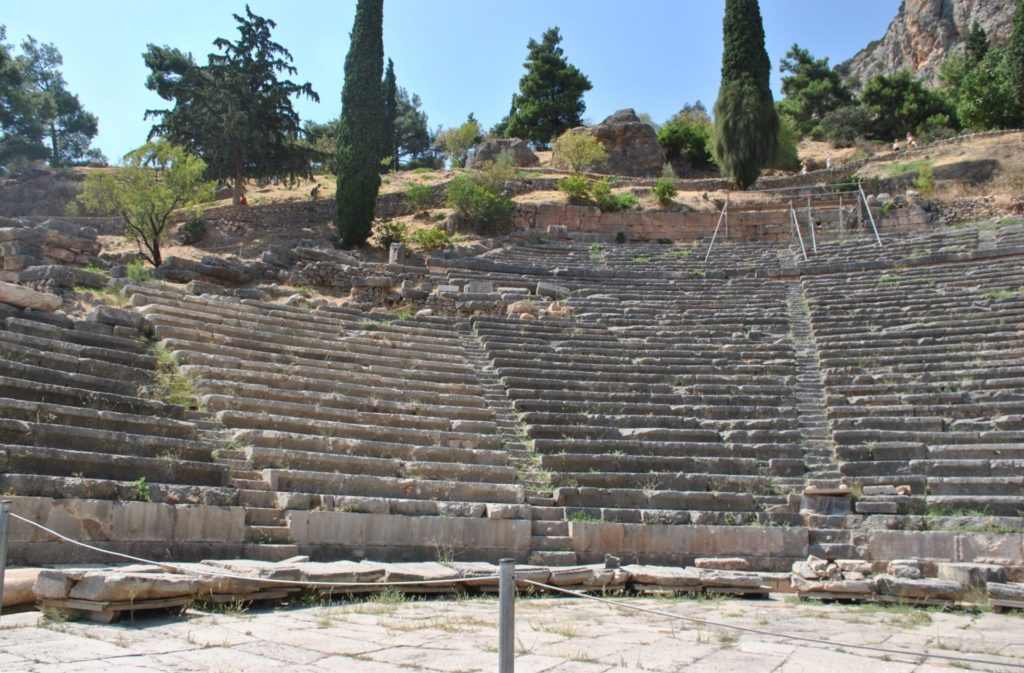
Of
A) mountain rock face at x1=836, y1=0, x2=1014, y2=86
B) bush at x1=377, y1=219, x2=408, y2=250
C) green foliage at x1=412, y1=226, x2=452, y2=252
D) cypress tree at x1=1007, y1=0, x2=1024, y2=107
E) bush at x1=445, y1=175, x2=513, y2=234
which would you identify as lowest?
green foliage at x1=412, y1=226, x2=452, y2=252

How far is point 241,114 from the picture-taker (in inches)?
1032

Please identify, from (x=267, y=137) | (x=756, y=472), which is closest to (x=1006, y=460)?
(x=756, y=472)

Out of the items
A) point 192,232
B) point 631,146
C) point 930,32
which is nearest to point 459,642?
point 192,232

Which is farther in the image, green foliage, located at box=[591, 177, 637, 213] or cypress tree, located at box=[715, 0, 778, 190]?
cypress tree, located at box=[715, 0, 778, 190]

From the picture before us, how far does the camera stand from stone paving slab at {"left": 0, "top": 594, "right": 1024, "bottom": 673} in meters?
4.24

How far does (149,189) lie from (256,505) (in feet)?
44.3

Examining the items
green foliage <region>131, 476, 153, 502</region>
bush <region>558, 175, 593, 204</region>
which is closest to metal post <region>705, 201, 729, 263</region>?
bush <region>558, 175, 593, 204</region>

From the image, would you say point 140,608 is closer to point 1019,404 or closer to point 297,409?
point 297,409

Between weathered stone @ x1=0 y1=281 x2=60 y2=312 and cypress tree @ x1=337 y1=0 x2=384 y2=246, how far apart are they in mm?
13070

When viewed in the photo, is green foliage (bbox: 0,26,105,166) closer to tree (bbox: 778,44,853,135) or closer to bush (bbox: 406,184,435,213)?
bush (bbox: 406,184,435,213)

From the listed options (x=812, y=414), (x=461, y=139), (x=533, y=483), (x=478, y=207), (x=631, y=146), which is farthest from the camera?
(x=461, y=139)

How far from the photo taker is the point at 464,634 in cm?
522

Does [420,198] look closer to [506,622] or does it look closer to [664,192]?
[664,192]

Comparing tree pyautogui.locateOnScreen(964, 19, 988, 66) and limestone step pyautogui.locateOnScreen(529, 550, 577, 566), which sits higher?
tree pyautogui.locateOnScreen(964, 19, 988, 66)
